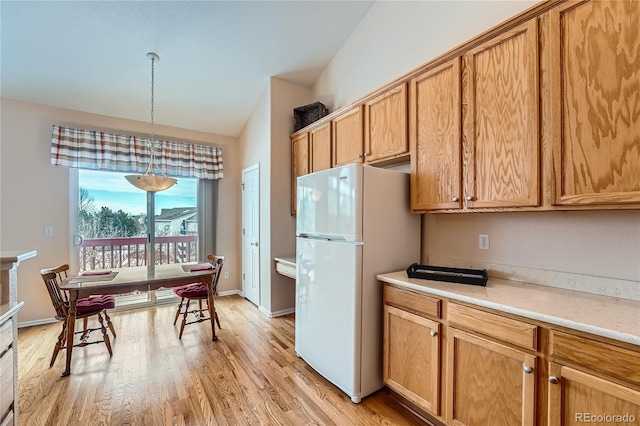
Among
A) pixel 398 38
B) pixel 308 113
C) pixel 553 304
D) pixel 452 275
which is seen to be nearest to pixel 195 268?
pixel 308 113

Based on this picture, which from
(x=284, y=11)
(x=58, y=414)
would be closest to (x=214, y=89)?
(x=284, y=11)

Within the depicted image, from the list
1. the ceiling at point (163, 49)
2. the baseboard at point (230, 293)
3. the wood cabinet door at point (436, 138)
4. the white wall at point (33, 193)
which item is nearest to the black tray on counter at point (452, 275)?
the wood cabinet door at point (436, 138)

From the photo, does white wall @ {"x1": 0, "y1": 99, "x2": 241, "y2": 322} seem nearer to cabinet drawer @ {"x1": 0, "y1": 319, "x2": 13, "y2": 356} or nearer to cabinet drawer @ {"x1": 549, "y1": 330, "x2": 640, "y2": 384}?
cabinet drawer @ {"x1": 0, "y1": 319, "x2": 13, "y2": 356}

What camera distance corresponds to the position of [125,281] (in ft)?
8.15

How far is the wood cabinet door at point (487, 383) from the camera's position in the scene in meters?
1.30

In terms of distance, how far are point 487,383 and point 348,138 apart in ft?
7.16

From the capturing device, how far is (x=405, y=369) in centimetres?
184

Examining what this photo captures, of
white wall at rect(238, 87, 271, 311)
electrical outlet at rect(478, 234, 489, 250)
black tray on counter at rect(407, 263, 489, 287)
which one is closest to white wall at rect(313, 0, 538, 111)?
white wall at rect(238, 87, 271, 311)

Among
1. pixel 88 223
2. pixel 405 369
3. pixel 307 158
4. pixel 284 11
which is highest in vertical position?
pixel 284 11

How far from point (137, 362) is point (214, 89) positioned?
10.2 feet

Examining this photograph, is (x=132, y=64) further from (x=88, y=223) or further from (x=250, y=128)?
(x=88, y=223)

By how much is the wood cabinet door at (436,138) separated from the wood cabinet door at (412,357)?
796 mm

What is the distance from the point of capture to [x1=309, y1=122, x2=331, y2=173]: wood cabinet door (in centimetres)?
304

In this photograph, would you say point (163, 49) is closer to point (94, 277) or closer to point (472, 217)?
point (94, 277)
